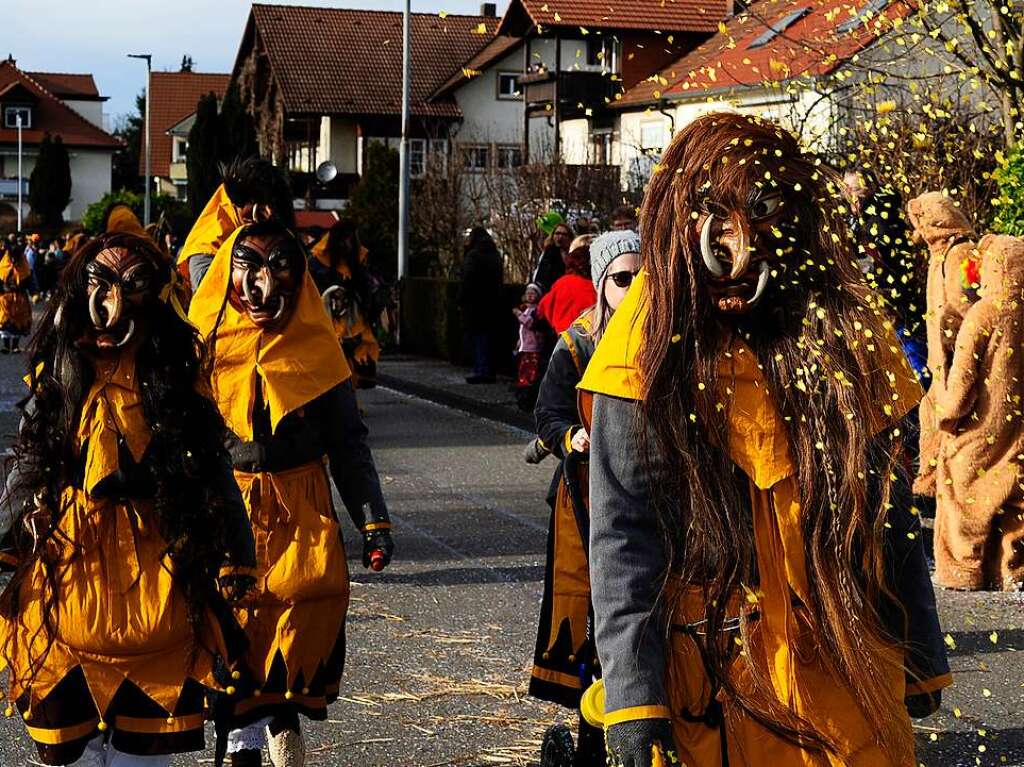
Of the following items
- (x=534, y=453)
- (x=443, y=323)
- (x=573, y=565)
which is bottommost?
(x=443, y=323)

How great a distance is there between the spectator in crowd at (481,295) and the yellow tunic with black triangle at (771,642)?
16190mm

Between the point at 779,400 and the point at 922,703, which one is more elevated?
the point at 779,400

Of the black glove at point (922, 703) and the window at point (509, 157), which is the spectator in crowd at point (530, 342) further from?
the black glove at point (922, 703)

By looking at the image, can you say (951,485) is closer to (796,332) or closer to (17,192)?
(796,332)

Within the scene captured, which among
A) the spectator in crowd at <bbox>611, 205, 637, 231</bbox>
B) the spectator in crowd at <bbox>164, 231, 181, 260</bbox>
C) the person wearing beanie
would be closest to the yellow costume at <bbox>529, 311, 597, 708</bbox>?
the person wearing beanie

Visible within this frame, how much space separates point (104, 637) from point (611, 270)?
1993 millimetres

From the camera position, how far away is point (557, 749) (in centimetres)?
525

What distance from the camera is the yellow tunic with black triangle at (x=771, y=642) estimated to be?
3.23 m

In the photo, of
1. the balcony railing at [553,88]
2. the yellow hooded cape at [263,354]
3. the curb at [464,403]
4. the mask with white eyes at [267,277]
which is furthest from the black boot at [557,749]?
the balcony railing at [553,88]

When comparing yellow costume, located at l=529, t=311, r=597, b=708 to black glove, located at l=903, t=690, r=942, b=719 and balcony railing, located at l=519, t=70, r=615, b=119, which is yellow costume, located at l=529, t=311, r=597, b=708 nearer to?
black glove, located at l=903, t=690, r=942, b=719

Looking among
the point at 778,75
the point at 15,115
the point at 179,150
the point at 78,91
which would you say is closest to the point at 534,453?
the point at 778,75

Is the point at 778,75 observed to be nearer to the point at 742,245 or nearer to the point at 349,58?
the point at 742,245

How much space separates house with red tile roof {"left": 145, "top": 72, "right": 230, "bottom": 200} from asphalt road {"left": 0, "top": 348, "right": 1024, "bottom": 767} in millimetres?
88843

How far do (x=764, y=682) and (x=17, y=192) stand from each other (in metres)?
94.6
